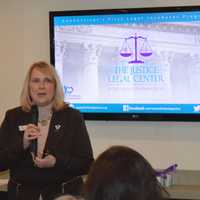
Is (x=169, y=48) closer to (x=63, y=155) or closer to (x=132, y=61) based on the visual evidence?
(x=132, y=61)

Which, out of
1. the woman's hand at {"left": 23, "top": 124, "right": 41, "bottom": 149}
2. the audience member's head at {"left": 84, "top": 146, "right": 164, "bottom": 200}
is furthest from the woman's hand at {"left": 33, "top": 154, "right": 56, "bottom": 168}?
the audience member's head at {"left": 84, "top": 146, "right": 164, "bottom": 200}

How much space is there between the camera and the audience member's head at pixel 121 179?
1.36m

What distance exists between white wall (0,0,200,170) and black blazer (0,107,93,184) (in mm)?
1109

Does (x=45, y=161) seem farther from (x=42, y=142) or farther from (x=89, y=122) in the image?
(x=89, y=122)

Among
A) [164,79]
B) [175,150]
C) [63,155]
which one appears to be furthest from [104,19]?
[63,155]

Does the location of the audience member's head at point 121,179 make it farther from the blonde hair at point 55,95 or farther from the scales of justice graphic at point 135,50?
the scales of justice graphic at point 135,50

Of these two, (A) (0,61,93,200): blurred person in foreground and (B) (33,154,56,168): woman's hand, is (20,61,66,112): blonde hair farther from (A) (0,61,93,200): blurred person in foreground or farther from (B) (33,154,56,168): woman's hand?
(B) (33,154,56,168): woman's hand

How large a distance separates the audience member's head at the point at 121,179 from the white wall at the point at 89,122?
8.34 feet

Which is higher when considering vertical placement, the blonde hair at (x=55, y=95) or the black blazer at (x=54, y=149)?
the blonde hair at (x=55, y=95)

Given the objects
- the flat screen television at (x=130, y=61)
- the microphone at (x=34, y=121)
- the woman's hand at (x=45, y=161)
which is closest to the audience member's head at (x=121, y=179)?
the woman's hand at (x=45, y=161)

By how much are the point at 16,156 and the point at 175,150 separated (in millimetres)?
1507

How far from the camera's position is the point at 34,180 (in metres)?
2.88

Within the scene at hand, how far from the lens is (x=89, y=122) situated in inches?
162

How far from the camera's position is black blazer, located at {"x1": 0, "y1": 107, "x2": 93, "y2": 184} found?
288 cm
